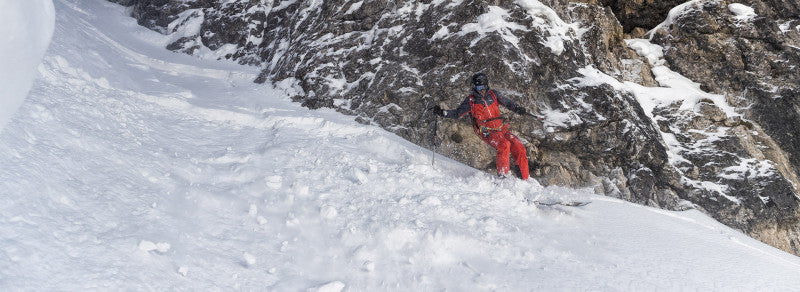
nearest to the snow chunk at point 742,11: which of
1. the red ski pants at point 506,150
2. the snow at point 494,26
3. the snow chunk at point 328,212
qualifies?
the snow at point 494,26

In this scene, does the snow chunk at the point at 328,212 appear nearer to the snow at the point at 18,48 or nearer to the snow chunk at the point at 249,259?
the snow chunk at the point at 249,259

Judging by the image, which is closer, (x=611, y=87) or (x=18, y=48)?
(x=18, y=48)

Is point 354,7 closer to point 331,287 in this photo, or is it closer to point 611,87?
point 611,87

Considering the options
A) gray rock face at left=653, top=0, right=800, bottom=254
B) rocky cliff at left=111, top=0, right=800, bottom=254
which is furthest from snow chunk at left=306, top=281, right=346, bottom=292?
gray rock face at left=653, top=0, right=800, bottom=254

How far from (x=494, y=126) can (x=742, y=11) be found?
7.39 metres

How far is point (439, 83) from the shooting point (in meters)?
8.76

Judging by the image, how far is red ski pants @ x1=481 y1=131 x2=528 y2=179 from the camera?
6527mm

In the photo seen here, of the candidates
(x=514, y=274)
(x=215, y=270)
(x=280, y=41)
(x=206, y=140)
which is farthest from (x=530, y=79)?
(x=280, y=41)

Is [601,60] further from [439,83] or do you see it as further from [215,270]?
[215,270]

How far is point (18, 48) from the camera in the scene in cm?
246

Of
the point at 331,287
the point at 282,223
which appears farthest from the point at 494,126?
the point at 331,287

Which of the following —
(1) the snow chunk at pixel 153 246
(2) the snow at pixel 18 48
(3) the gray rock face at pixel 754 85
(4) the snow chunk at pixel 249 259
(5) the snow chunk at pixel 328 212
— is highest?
(2) the snow at pixel 18 48

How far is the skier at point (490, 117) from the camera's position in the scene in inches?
263

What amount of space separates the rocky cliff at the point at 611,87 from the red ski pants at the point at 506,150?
45.6 inches
